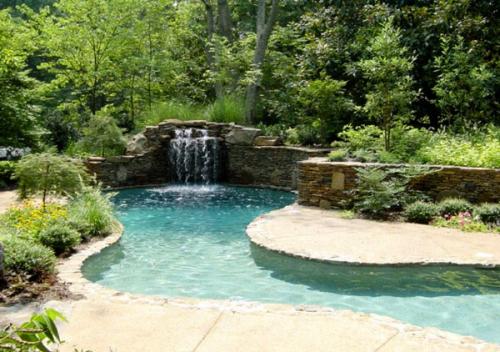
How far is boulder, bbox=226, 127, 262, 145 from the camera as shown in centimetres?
1423

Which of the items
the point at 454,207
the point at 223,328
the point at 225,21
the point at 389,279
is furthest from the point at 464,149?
the point at 225,21

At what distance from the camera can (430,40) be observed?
12312 mm

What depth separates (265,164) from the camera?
13.9 metres

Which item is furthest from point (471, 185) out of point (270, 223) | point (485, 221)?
point (270, 223)

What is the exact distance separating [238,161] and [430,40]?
6039 mm

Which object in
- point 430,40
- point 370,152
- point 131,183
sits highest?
point 430,40

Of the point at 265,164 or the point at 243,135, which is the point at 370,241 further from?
the point at 243,135

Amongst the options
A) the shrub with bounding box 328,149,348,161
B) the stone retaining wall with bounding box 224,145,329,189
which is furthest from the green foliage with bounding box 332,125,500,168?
the stone retaining wall with bounding box 224,145,329,189

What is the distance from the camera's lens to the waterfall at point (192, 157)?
1442 centimetres

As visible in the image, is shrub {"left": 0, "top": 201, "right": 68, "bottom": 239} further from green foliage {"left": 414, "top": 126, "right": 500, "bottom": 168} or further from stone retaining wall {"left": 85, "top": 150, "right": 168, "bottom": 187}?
green foliage {"left": 414, "top": 126, "right": 500, "bottom": 168}

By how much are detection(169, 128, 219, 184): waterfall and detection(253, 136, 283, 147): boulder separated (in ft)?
4.37

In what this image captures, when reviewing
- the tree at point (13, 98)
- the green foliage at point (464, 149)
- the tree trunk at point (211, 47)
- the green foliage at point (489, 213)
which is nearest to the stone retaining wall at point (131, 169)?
the tree at point (13, 98)

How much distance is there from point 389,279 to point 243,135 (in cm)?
905

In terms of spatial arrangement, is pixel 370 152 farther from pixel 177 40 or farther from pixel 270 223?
pixel 177 40
